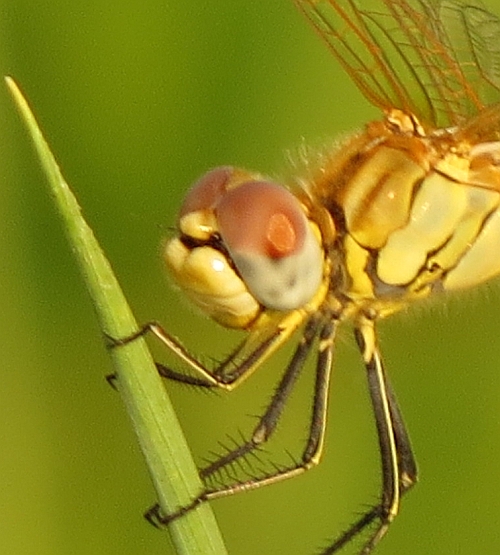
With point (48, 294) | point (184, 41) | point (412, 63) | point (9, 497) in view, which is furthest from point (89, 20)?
point (9, 497)

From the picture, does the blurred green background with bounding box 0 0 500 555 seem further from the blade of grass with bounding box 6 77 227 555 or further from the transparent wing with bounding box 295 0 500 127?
the blade of grass with bounding box 6 77 227 555

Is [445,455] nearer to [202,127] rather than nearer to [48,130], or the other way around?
[202,127]

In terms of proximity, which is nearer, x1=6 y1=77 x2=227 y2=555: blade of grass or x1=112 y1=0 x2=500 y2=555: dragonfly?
x1=6 y1=77 x2=227 y2=555: blade of grass

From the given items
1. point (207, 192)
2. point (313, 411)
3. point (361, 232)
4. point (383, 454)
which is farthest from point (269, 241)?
point (383, 454)

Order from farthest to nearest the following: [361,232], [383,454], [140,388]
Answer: [383,454] → [361,232] → [140,388]

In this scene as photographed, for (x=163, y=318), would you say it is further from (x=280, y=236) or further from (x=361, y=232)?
(x=280, y=236)

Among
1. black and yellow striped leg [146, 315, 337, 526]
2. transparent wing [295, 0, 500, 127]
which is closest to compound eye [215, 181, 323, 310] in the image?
black and yellow striped leg [146, 315, 337, 526]

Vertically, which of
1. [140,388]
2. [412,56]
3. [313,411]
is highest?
[412,56]
